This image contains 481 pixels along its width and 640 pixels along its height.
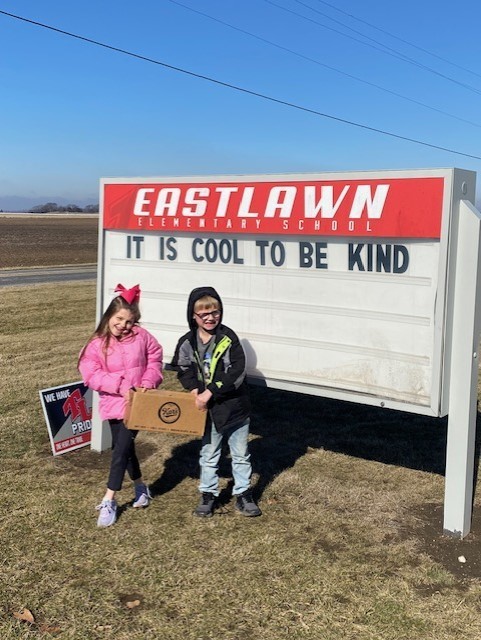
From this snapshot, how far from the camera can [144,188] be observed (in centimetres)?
543

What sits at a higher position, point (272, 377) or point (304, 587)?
point (272, 377)

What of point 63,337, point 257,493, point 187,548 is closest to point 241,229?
point 257,493

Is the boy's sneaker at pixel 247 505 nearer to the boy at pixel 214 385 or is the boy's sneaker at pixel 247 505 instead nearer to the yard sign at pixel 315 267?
the boy at pixel 214 385

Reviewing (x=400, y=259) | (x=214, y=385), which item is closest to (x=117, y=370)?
(x=214, y=385)

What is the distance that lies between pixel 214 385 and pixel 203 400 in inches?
5.1

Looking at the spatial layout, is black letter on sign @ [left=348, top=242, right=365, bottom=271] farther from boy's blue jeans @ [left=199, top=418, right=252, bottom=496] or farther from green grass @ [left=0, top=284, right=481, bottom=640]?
green grass @ [left=0, top=284, right=481, bottom=640]

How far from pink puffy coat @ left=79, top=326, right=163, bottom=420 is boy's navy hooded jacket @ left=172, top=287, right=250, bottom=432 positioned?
0.22 m

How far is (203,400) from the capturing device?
165 inches

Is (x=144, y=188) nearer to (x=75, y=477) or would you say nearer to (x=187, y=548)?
(x=75, y=477)

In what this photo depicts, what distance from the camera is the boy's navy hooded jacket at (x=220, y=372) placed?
428 centimetres

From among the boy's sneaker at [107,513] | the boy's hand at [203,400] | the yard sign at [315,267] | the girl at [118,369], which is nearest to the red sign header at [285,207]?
the yard sign at [315,267]

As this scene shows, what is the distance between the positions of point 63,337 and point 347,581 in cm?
825

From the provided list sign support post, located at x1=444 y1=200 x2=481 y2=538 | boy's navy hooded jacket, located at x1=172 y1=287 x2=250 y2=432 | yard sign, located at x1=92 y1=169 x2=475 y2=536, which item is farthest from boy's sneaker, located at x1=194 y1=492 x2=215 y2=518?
sign support post, located at x1=444 y1=200 x2=481 y2=538

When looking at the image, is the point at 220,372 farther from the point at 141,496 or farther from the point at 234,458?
the point at 141,496
